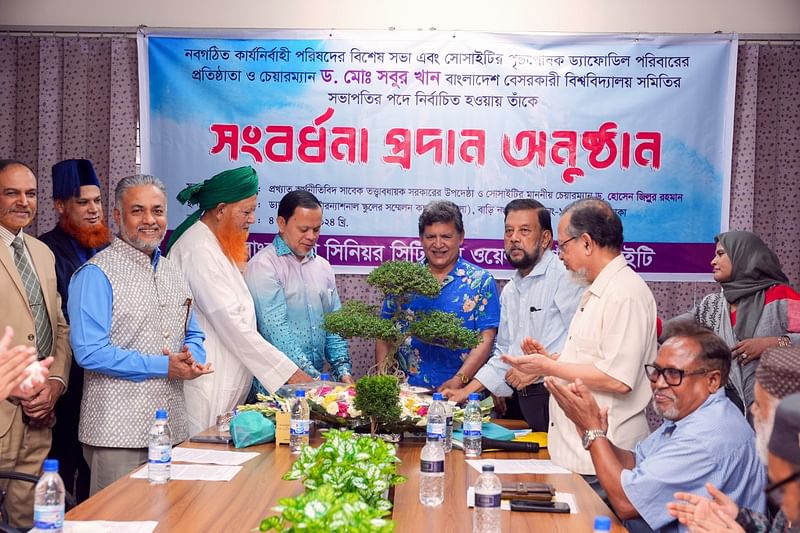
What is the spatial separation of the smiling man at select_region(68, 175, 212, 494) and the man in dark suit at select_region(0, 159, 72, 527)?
0.26 meters

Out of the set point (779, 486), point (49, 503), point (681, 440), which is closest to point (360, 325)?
point (681, 440)

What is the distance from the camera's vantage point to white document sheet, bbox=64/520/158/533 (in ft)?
8.09

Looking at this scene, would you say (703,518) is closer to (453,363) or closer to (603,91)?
(453,363)

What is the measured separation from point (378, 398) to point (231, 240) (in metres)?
1.44

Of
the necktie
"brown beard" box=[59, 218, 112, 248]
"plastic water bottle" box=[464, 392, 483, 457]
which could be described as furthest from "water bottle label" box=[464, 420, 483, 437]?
"brown beard" box=[59, 218, 112, 248]

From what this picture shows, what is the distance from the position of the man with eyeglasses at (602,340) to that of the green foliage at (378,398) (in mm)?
463

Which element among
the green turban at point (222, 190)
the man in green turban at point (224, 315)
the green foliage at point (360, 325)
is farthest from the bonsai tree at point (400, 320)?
the green turban at point (222, 190)

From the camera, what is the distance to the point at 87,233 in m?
4.78

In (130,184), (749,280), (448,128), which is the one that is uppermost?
(448,128)

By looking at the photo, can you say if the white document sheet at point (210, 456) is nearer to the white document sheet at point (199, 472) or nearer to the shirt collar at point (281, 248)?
the white document sheet at point (199, 472)

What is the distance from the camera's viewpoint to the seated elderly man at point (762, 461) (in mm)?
2174

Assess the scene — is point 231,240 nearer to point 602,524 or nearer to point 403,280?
point 403,280

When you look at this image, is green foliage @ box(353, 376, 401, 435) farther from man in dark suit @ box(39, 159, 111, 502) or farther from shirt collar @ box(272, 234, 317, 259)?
man in dark suit @ box(39, 159, 111, 502)

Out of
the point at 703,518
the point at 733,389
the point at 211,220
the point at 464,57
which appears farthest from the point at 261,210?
the point at 703,518
